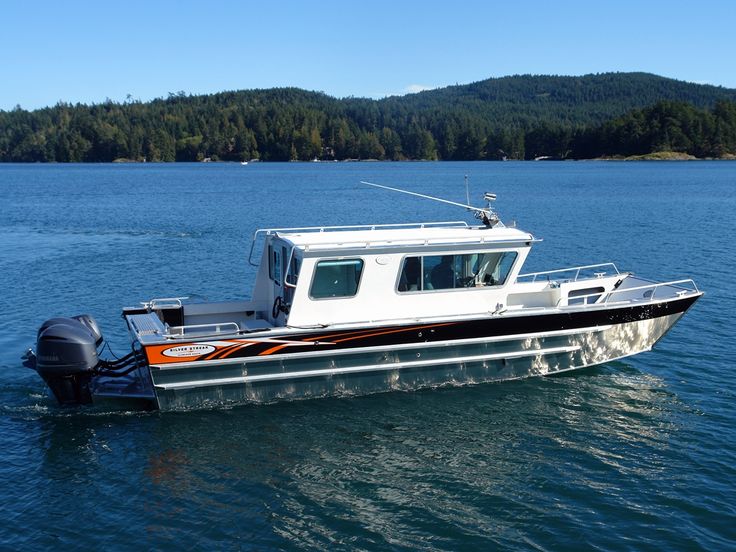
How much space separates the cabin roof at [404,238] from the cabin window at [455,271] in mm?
291

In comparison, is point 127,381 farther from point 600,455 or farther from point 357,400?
point 600,455

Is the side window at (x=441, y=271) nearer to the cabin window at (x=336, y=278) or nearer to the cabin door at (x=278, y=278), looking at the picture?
the cabin window at (x=336, y=278)

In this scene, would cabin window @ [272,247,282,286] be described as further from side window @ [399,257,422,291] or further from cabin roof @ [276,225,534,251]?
side window @ [399,257,422,291]

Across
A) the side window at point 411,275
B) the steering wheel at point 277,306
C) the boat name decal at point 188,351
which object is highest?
the side window at point 411,275

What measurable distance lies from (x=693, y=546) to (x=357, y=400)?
6.40 m

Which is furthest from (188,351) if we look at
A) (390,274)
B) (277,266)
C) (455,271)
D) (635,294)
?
(635,294)

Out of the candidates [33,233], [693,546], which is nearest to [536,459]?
[693,546]

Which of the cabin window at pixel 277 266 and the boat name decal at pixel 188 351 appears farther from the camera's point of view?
the cabin window at pixel 277 266

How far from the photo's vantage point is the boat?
1306cm

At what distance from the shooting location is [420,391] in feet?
47.2

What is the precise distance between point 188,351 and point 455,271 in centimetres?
532

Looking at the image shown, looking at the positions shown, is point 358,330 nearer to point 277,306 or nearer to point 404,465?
point 277,306

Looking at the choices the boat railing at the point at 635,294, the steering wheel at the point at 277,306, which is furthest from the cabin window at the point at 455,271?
the steering wheel at the point at 277,306

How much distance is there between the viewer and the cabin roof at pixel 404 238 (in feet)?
45.4
